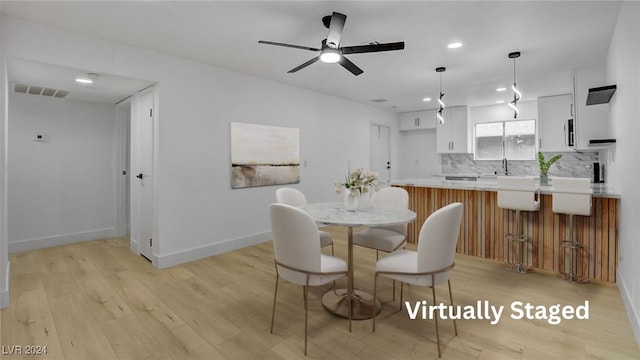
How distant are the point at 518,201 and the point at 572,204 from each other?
451 mm

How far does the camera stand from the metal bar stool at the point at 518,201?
3.25 metres

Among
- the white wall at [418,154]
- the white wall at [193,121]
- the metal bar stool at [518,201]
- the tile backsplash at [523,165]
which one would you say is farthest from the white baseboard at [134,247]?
the tile backsplash at [523,165]

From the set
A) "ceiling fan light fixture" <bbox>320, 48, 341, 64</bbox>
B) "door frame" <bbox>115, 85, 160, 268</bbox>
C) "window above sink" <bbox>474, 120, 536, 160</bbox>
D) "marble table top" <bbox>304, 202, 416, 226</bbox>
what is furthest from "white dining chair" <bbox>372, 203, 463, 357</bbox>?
"window above sink" <bbox>474, 120, 536, 160</bbox>

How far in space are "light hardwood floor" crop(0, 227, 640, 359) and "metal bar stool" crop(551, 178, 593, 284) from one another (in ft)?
0.58

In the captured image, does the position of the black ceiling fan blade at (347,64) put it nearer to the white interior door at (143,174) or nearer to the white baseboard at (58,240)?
the white interior door at (143,174)

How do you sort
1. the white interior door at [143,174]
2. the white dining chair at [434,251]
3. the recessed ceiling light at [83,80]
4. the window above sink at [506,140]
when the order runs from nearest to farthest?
the white dining chair at [434,251]
the recessed ceiling light at [83,80]
the white interior door at [143,174]
the window above sink at [506,140]

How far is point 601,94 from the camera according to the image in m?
3.08

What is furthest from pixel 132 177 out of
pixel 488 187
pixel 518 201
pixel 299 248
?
pixel 518 201


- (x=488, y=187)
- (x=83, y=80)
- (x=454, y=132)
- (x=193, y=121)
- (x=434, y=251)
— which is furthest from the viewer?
(x=454, y=132)

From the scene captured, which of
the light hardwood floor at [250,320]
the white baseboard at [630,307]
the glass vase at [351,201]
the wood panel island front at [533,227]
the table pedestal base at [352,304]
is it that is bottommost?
the light hardwood floor at [250,320]

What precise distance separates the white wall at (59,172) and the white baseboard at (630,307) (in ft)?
20.4

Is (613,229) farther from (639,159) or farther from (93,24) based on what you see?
(93,24)

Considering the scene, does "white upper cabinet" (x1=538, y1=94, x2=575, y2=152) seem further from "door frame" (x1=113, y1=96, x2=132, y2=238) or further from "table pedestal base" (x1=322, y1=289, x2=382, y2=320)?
"door frame" (x1=113, y1=96, x2=132, y2=238)

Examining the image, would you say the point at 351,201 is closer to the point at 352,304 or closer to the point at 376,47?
the point at 352,304
